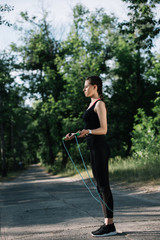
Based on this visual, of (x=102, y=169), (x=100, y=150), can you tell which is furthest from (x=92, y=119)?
(x=102, y=169)

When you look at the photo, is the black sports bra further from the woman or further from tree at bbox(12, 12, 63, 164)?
tree at bbox(12, 12, 63, 164)

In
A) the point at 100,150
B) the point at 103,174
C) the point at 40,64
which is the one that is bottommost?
Answer: the point at 103,174

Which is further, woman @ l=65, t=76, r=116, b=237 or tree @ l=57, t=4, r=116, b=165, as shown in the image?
tree @ l=57, t=4, r=116, b=165

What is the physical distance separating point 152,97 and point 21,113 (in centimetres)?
1430

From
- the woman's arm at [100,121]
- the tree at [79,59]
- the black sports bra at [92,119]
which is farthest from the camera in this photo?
the tree at [79,59]

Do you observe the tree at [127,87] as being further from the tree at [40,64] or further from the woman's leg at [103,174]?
the woman's leg at [103,174]

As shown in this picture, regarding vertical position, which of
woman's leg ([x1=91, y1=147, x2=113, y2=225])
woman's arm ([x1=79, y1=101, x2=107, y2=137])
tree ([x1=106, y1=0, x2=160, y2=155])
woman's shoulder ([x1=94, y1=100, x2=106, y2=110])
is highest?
tree ([x1=106, y1=0, x2=160, y2=155])

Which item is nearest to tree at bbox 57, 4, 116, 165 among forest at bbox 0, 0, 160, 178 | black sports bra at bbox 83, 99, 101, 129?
forest at bbox 0, 0, 160, 178

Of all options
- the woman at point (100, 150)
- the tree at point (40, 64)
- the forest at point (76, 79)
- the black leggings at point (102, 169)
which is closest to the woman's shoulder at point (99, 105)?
the woman at point (100, 150)

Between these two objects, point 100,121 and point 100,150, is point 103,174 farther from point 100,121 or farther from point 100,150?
point 100,121

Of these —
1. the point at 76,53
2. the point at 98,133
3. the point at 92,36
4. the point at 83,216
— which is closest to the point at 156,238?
the point at 98,133

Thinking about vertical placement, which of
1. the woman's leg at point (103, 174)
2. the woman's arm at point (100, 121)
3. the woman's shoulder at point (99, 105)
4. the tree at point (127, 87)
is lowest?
the woman's leg at point (103, 174)

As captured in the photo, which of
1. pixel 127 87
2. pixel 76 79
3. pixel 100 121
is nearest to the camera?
pixel 100 121

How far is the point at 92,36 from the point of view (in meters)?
31.8
